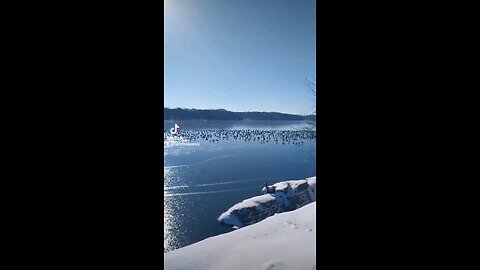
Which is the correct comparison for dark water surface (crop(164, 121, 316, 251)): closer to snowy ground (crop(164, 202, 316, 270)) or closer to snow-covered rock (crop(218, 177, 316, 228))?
snow-covered rock (crop(218, 177, 316, 228))

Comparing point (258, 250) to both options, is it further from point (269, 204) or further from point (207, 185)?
point (207, 185)

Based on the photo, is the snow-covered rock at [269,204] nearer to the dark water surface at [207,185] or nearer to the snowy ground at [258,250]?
the dark water surface at [207,185]

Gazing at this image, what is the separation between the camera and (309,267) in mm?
3506

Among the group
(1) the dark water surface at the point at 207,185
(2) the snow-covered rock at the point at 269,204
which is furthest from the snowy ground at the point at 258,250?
(2) the snow-covered rock at the point at 269,204

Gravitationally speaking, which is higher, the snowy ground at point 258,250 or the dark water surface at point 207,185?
the snowy ground at point 258,250

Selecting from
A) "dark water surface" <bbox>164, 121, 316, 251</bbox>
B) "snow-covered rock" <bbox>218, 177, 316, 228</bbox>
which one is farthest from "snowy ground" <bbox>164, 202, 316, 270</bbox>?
"snow-covered rock" <bbox>218, 177, 316, 228</bbox>

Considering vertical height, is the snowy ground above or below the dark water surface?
above

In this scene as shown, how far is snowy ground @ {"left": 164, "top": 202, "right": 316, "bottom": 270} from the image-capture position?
151 inches

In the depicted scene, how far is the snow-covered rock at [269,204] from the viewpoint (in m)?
23.6

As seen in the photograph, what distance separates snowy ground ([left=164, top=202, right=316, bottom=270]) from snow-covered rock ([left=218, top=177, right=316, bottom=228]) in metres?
18.2

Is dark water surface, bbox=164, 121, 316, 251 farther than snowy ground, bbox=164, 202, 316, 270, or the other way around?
dark water surface, bbox=164, 121, 316, 251

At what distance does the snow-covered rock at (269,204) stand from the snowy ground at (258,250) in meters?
18.2

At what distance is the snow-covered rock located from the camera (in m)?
23.6
